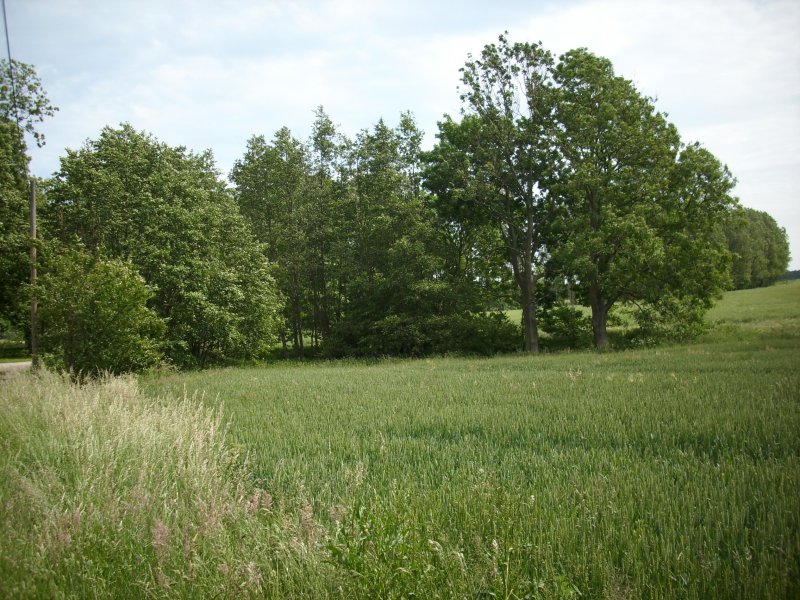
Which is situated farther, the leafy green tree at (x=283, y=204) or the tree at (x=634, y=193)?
the leafy green tree at (x=283, y=204)

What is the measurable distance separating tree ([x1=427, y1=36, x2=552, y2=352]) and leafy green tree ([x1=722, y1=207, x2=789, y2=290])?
10.9m

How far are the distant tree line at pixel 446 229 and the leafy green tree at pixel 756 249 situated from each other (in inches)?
5.8

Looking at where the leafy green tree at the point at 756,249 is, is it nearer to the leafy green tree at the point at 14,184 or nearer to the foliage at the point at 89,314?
the foliage at the point at 89,314

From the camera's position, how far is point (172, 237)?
2494cm

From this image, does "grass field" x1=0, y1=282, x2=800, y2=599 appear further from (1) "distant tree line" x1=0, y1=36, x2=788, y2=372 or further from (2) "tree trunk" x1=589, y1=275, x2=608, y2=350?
(2) "tree trunk" x1=589, y1=275, x2=608, y2=350

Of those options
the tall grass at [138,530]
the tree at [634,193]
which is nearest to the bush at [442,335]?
the tree at [634,193]

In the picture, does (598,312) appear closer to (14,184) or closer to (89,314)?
(89,314)

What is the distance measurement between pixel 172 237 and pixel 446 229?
16846 mm

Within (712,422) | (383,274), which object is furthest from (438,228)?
(712,422)

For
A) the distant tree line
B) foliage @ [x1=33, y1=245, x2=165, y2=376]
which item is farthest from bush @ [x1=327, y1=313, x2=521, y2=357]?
foliage @ [x1=33, y1=245, x2=165, y2=376]

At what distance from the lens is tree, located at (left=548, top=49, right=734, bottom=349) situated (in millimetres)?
24219

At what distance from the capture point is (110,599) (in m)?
3.53

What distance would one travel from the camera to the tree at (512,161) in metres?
26.4

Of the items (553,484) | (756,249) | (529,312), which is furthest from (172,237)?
(756,249)
